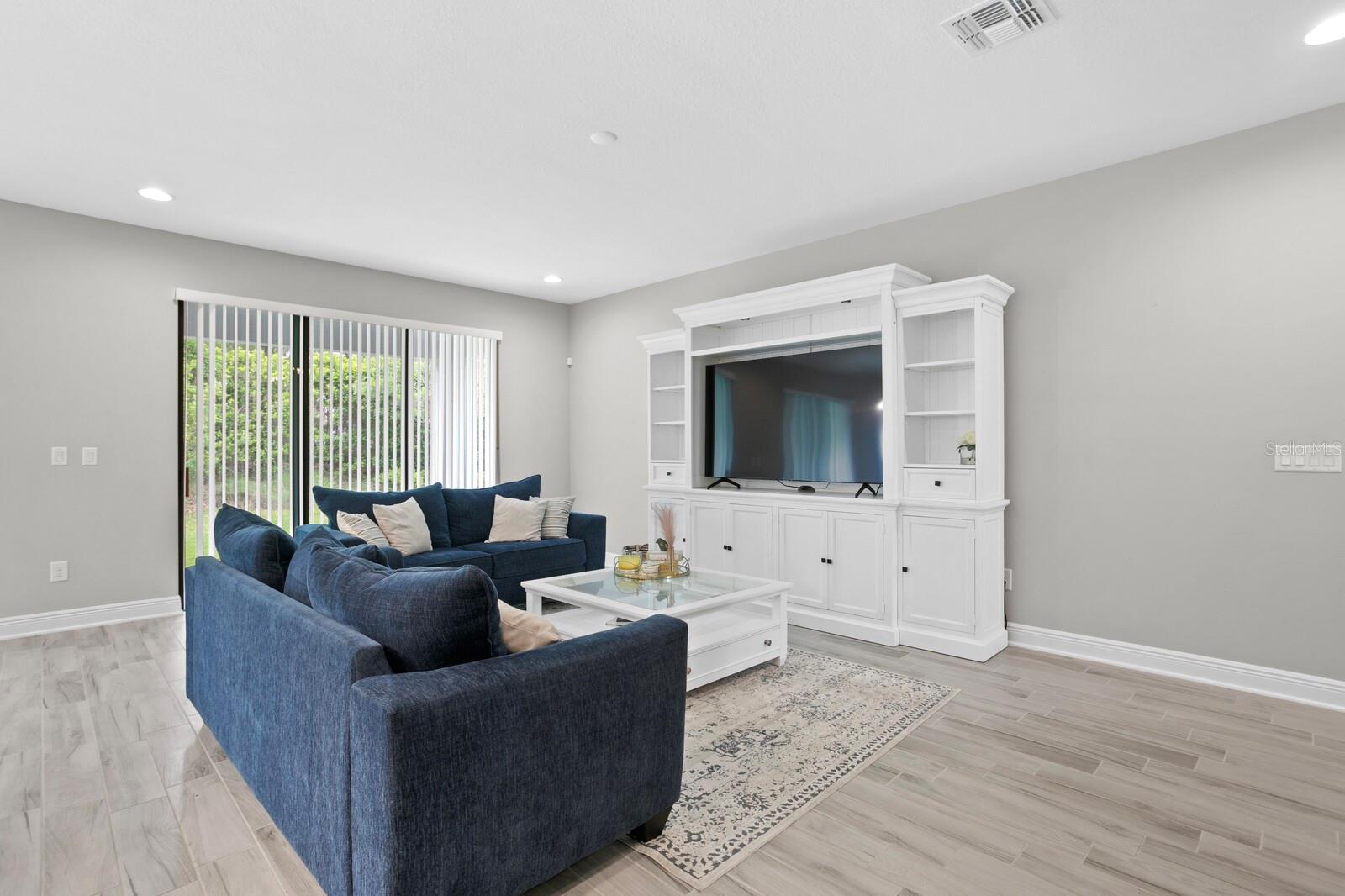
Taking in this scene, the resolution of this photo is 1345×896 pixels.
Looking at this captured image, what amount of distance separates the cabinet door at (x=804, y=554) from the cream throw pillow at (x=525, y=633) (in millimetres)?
2706

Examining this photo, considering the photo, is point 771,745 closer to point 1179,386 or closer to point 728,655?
point 728,655

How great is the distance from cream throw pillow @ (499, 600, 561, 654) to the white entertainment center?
2706 millimetres

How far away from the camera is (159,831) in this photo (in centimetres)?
204

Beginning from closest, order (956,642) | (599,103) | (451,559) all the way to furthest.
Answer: (599,103)
(956,642)
(451,559)

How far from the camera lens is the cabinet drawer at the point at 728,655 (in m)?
3.14

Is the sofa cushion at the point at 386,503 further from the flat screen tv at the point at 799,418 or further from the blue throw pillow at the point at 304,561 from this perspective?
the blue throw pillow at the point at 304,561

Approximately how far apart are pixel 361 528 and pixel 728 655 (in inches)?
102

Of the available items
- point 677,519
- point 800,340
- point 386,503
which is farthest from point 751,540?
point 386,503

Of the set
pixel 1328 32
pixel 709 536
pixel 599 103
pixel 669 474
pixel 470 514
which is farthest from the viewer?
pixel 669 474

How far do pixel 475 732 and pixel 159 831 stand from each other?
136cm

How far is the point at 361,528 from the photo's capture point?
4.40 metres

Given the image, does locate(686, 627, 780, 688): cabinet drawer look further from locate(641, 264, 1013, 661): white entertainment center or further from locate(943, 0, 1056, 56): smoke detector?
locate(943, 0, 1056, 56): smoke detector

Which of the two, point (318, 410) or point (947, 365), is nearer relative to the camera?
point (947, 365)

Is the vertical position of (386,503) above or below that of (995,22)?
below
